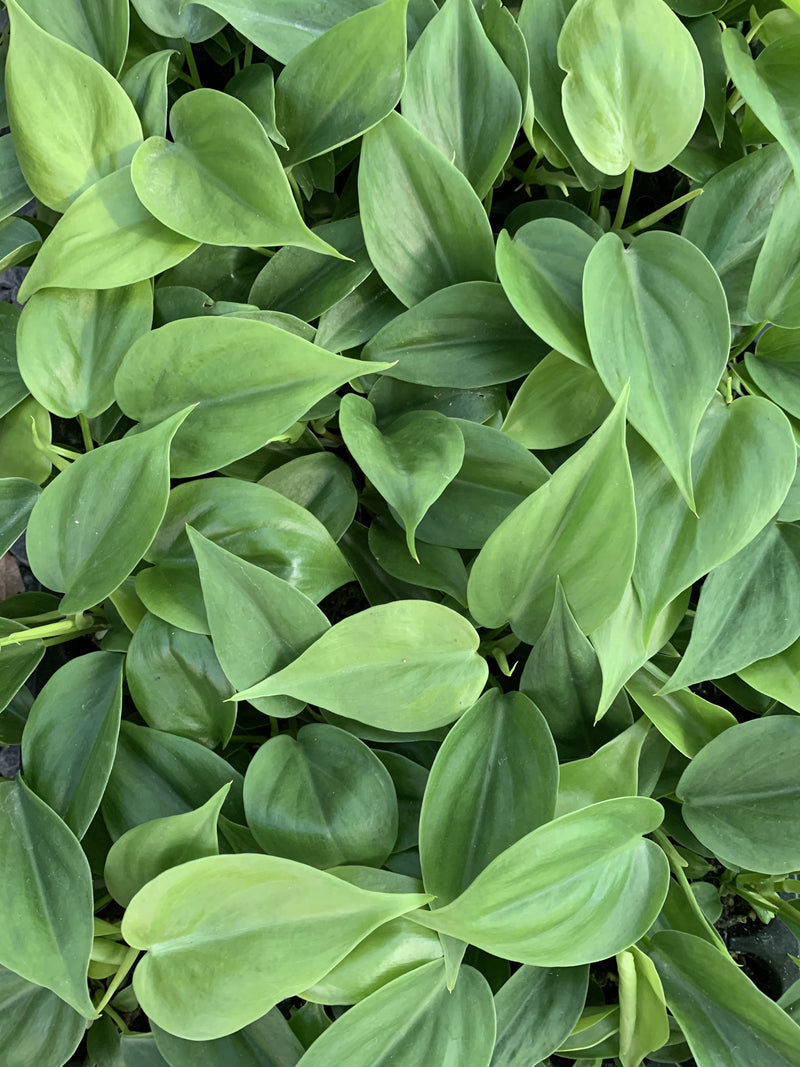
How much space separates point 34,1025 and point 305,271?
621mm

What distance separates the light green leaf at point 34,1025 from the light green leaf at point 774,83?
2.68 ft

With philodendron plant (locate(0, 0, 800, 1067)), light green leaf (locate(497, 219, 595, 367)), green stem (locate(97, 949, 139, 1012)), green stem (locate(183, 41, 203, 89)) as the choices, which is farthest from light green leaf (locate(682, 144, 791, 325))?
green stem (locate(97, 949, 139, 1012))

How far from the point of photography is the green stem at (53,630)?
60 cm

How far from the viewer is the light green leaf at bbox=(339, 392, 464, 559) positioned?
55 cm

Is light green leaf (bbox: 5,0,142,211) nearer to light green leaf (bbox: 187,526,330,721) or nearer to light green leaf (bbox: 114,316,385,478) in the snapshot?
light green leaf (bbox: 114,316,385,478)

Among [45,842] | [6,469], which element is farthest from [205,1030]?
[6,469]

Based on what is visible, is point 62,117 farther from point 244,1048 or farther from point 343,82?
point 244,1048

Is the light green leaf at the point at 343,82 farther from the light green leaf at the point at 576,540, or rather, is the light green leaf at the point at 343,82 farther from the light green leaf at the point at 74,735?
the light green leaf at the point at 74,735

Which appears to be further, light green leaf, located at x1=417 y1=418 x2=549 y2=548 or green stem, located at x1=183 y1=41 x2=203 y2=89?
green stem, located at x1=183 y1=41 x2=203 y2=89

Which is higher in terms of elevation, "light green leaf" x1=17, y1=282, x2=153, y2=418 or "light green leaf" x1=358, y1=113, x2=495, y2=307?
"light green leaf" x1=358, y1=113, x2=495, y2=307

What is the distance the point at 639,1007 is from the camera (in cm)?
58

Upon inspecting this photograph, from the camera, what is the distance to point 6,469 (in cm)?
69

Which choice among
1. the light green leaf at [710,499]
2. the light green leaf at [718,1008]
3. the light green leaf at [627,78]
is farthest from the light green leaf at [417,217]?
the light green leaf at [718,1008]

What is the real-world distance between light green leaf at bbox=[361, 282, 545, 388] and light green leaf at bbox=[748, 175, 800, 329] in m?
0.17
